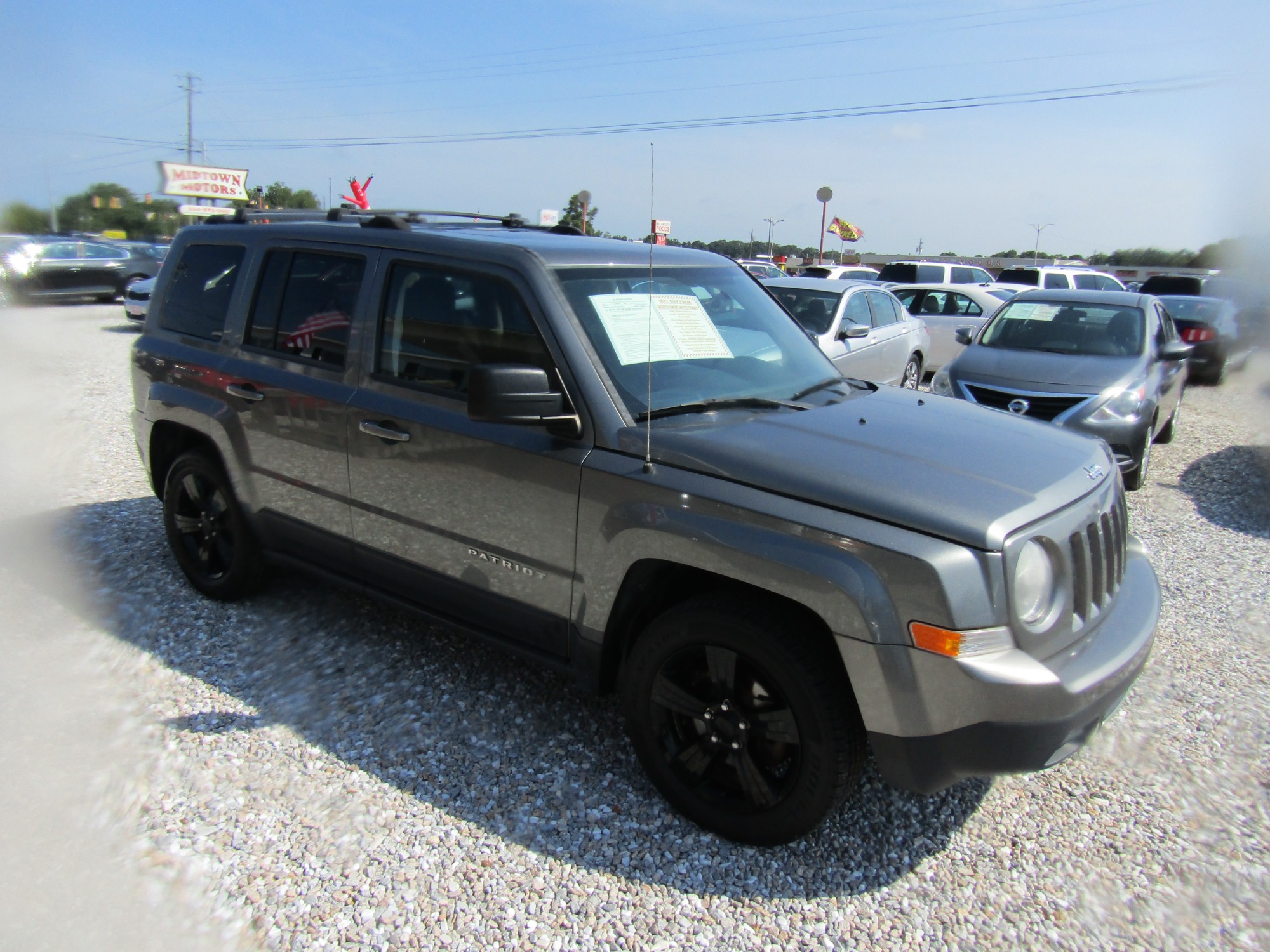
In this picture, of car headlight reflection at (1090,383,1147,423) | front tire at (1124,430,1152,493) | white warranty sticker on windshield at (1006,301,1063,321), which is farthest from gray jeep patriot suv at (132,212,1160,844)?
white warranty sticker on windshield at (1006,301,1063,321)

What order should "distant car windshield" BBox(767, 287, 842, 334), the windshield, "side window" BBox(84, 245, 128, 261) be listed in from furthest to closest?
1. "side window" BBox(84, 245, 128, 261)
2. "distant car windshield" BBox(767, 287, 842, 334)
3. the windshield

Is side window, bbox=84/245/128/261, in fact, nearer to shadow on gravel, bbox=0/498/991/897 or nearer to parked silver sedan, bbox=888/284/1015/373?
parked silver sedan, bbox=888/284/1015/373

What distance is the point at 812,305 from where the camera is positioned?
971 cm

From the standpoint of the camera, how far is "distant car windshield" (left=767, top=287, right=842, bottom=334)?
371 inches

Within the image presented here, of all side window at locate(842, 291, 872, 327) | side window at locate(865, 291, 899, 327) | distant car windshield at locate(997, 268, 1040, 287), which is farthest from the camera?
distant car windshield at locate(997, 268, 1040, 287)

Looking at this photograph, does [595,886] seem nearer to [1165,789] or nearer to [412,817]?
[412,817]

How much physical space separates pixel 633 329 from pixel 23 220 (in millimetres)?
1823

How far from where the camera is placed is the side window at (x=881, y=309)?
10266 millimetres

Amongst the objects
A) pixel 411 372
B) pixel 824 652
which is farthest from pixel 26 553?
pixel 824 652

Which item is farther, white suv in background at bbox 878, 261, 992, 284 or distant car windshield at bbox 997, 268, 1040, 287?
white suv in background at bbox 878, 261, 992, 284

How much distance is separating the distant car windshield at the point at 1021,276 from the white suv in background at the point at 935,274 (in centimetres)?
59

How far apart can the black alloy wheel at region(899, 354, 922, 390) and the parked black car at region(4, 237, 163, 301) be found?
8.29 metres

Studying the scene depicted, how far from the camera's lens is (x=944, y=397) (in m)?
3.72

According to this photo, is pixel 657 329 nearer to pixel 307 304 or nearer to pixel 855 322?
pixel 307 304
